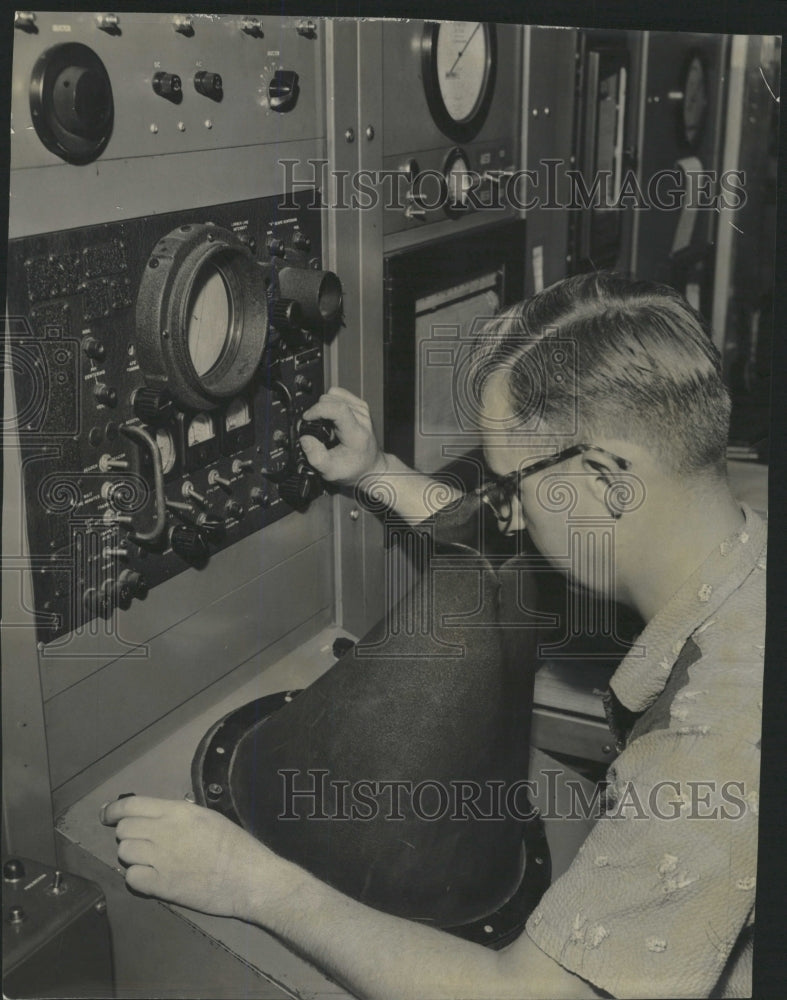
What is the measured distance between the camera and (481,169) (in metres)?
2.16

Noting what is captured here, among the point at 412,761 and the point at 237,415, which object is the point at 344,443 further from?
the point at 412,761

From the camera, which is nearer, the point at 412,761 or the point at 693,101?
the point at 412,761

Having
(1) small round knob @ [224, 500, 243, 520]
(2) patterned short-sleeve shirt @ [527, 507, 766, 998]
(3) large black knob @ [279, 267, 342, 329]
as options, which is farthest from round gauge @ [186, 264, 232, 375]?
(2) patterned short-sleeve shirt @ [527, 507, 766, 998]

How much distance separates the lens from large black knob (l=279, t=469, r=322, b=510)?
1761 millimetres

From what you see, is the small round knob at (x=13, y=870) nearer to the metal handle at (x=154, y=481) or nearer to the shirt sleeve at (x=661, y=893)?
the metal handle at (x=154, y=481)

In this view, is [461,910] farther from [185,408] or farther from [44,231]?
[44,231]

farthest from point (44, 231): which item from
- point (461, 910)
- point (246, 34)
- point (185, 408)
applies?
point (461, 910)

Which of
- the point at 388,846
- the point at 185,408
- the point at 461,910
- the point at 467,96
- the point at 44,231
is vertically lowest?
the point at 461,910

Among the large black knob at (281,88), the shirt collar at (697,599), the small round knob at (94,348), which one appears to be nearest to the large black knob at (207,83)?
the large black knob at (281,88)

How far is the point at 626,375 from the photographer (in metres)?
1.43

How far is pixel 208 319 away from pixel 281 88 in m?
0.36

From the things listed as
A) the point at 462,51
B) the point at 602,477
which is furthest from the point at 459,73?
the point at 602,477

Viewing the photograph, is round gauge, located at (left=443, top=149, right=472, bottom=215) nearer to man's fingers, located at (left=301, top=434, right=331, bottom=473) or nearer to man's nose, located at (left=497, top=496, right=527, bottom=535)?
man's fingers, located at (left=301, top=434, right=331, bottom=473)

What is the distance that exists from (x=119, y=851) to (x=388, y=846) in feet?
1.18
